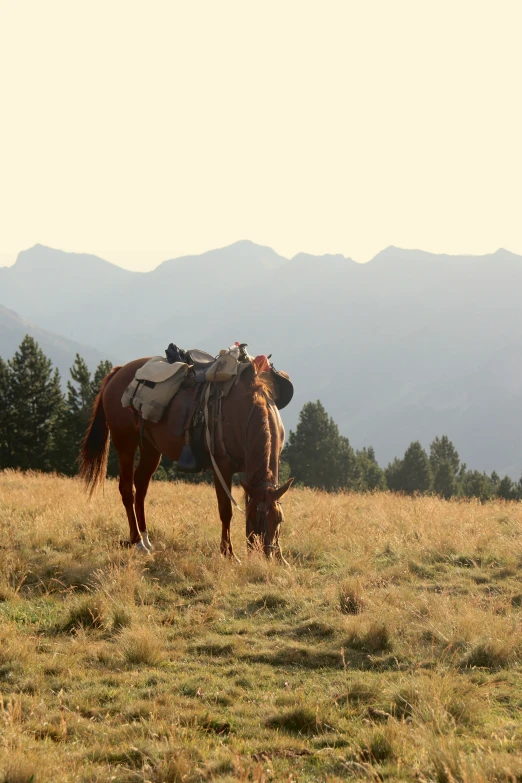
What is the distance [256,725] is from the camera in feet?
12.2

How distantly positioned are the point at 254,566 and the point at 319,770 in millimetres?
3497

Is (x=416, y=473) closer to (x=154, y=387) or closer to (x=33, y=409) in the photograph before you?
(x=33, y=409)

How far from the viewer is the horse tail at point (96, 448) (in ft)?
31.9

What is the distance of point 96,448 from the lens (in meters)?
9.84

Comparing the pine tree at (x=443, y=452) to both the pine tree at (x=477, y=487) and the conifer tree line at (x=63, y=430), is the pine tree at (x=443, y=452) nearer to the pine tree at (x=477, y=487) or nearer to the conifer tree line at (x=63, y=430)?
the pine tree at (x=477, y=487)

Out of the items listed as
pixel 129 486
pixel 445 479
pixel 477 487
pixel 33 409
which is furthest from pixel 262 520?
pixel 445 479

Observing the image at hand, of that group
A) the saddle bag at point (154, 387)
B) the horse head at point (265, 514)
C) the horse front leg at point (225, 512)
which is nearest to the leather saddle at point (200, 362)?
the saddle bag at point (154, 387)

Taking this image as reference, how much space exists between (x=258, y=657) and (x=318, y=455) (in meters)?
58.5

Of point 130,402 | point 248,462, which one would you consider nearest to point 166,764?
point 248,462

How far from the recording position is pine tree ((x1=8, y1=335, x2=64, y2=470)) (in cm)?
4972

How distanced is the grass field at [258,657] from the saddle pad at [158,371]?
2037 mm

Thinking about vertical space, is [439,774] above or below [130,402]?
below

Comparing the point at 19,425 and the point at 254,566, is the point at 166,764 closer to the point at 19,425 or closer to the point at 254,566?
the point at 254,566


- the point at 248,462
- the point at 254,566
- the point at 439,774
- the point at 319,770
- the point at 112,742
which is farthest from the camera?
the point at 248,462
